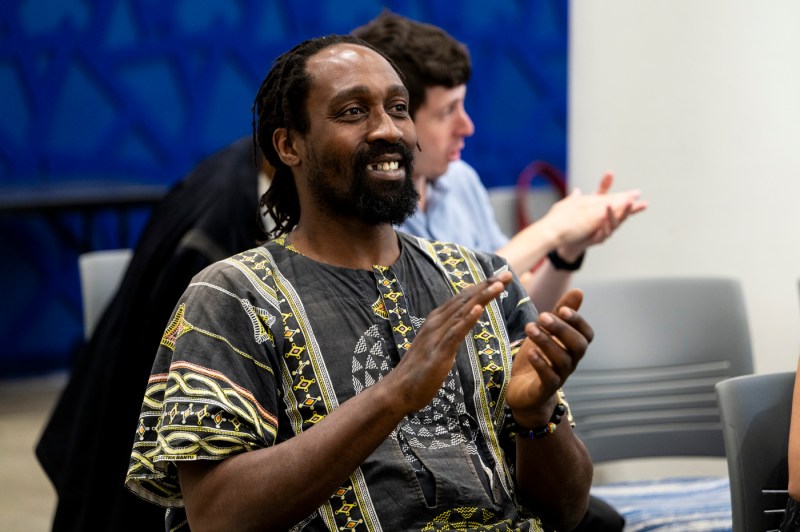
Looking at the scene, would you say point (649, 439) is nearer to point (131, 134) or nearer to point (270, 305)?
point (270, 305)

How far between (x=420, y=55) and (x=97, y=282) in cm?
116

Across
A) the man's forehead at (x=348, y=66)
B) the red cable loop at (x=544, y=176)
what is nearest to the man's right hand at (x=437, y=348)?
the man's forehead at (x=348, y=66)

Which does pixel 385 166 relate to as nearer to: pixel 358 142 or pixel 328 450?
pixel 358 142

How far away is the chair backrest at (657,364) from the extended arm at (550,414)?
0.90 m

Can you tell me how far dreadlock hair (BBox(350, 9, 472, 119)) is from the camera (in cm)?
278

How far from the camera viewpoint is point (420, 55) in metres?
2.79

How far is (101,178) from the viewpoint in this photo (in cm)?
600

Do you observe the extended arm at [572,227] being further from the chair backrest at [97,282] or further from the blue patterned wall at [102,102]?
the blue patterned wall at [102,102]

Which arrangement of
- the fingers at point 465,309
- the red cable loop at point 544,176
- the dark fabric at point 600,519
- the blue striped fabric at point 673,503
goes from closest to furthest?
1. the fingers at point 465,309
2. the dark fabric at point 600,519
3. the blue striped fabric at point 673,503
4. the red cable loop at point 544,176

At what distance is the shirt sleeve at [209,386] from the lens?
1.68 metres

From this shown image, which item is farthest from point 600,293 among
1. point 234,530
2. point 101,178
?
point 101,178

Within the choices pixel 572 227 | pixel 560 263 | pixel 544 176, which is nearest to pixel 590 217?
pixel 572 227

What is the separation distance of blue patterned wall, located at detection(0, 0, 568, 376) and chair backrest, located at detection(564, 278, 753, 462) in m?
3.55

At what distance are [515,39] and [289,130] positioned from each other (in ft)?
16.3
